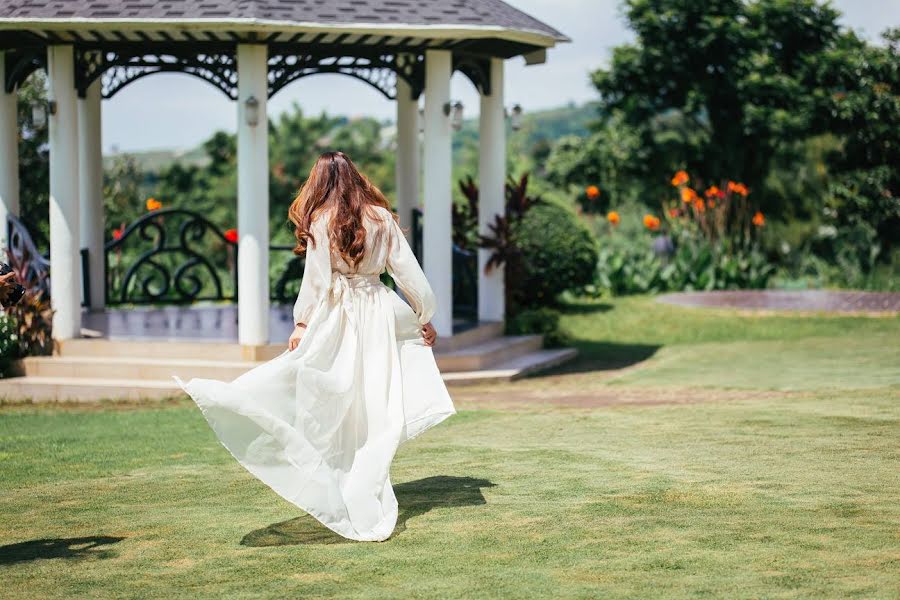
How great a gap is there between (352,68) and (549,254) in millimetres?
3886

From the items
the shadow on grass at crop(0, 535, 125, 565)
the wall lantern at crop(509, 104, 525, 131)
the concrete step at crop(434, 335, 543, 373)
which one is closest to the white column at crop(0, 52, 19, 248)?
the concrete step at crop(434, 335, 543, 373)

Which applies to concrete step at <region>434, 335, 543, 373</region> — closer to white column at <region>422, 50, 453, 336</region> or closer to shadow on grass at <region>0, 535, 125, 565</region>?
white column at <region>422, 50, 453, 336</region>

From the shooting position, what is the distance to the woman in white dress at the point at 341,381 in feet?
20.3

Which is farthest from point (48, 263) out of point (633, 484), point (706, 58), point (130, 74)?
point (706, 58)

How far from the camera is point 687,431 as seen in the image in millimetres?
9219

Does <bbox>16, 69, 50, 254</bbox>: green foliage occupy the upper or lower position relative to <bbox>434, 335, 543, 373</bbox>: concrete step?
upper

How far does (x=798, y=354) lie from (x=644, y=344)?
233cm

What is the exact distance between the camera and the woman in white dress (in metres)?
6.19

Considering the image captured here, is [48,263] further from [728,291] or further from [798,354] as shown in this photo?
[728,291]

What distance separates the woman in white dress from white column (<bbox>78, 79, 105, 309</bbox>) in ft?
30.3

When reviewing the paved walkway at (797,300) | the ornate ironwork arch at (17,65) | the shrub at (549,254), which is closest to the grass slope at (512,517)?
the ornate ironwork arch at (17,65)

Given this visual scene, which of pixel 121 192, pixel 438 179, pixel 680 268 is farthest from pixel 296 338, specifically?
pixel 121 192

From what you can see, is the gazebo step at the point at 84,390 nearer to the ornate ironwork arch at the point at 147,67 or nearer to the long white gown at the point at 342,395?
the ornate ironwork arch at the point at 147,67

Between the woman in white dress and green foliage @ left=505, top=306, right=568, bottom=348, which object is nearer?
the woman in white dress
